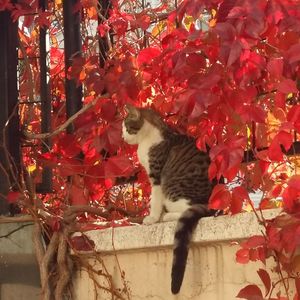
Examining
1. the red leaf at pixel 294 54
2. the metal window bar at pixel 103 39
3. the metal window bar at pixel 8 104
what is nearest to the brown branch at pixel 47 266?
the metal window bar at pixel 8 104

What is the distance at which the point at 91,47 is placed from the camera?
4.79 m

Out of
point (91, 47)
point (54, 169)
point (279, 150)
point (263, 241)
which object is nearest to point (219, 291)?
point (263, 241)

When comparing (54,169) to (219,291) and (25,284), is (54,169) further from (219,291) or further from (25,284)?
(219,291)

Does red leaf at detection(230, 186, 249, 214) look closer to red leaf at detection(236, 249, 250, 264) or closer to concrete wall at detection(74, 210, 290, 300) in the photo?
concrete wall at detection(74, 210, 290, 300)

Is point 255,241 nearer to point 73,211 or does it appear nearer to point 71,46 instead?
point 73,211

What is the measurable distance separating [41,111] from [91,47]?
0.58 meters

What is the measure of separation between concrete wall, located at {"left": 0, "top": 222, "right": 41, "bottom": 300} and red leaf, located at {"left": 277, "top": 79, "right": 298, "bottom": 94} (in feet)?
5.57

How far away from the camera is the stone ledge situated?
3.08m

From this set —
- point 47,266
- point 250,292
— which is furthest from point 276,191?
point 47,266

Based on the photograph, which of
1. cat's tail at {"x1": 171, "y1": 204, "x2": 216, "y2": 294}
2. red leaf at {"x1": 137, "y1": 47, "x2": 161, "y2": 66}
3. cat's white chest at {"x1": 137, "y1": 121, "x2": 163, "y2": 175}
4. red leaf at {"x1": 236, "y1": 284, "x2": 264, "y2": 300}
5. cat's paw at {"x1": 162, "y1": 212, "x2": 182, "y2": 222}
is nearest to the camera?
red leaf at {"x1": 236, "y1": 284, "x2": 264, "y2": 300}

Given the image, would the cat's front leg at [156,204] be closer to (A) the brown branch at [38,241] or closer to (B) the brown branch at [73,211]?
(B) the brown branch at [73,211]

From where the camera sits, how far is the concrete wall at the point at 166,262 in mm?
3154

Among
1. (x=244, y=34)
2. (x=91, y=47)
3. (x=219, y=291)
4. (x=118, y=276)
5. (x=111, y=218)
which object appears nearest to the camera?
(x=244, y=34)

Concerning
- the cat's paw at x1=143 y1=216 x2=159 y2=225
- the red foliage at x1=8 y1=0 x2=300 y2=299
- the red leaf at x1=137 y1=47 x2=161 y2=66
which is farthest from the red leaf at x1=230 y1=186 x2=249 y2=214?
the red leaf at x1=137 y1=47 x2=161 y2=66
